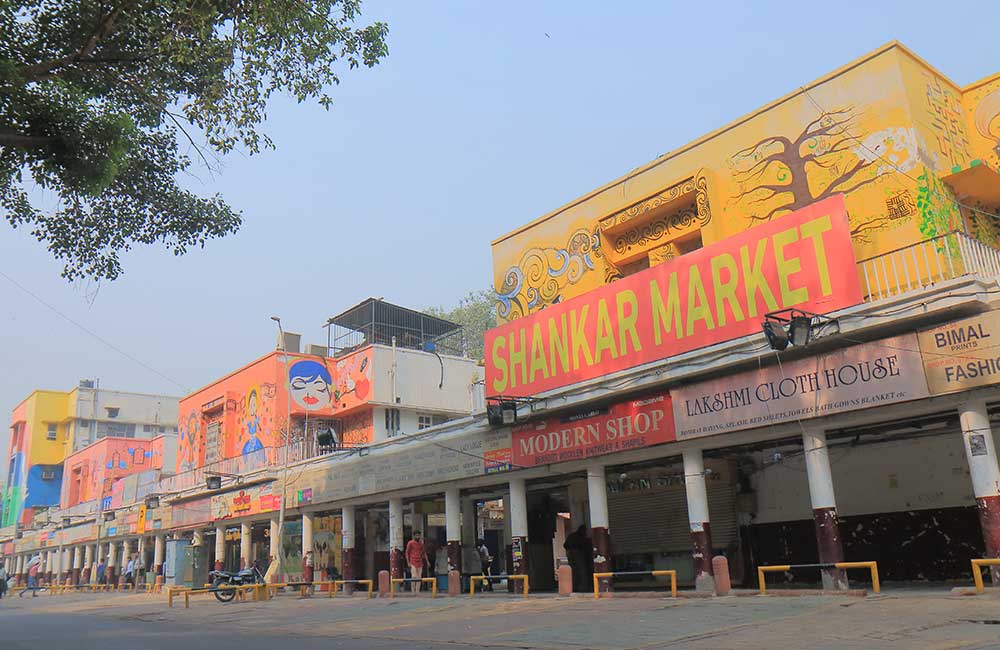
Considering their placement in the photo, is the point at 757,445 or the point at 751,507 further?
the point at 751,507

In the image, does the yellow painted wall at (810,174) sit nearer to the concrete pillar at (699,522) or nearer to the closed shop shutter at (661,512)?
the concrete pillar at (699,522)

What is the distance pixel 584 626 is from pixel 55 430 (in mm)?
68890

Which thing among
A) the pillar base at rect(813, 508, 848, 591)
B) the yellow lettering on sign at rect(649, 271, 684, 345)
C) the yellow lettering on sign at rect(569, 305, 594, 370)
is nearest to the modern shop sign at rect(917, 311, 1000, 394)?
the pillar base at rect(813, 508, 848, 591)

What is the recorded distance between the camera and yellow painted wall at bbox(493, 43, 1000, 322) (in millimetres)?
15281

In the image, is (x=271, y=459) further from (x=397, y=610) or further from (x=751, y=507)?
(x=751, y=507)

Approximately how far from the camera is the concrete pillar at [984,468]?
12.3m

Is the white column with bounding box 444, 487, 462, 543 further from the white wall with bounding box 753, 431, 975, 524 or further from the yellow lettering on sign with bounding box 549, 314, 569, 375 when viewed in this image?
the white wall with bounding box 753, 431, 975, 524

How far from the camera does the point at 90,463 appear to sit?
5744cm

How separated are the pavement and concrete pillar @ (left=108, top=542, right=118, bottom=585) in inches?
1184

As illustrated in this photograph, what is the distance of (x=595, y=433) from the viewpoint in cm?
1820

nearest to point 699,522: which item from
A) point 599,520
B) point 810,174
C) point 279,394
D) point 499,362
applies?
point 599,520

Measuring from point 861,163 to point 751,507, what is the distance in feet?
27.4

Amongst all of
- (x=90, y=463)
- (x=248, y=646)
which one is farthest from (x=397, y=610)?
(x=90, y=463)

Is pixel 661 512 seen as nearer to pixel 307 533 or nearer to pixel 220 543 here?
pixel 307 533
